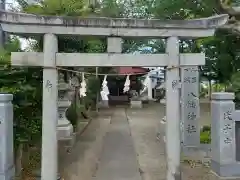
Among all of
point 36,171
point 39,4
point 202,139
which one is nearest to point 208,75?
point 202,139

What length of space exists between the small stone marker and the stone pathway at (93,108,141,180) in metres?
1.70

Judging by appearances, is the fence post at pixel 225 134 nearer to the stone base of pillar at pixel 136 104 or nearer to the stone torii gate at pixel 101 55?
the stone torii gate at pixel 101 55

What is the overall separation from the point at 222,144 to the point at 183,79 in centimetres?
298

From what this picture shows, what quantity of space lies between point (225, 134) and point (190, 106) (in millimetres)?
2656

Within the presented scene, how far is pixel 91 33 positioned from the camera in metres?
6.12

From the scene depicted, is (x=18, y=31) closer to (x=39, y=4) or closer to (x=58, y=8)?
(x=58, y=8)

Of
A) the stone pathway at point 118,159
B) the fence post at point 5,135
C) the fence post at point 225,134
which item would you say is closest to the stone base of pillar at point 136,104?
the stone pathway at point 118,159

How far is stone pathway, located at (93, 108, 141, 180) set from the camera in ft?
24.2

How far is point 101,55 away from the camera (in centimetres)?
611

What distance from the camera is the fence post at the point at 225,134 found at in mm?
6348

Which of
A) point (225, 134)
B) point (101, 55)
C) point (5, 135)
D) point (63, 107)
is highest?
point (101, 55)

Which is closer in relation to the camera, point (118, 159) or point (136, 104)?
point (118, 159)

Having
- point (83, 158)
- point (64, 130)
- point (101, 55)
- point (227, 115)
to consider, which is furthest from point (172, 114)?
point (64, 130)

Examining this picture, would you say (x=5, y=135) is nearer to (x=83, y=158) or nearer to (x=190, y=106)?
(x=83, y=158)
